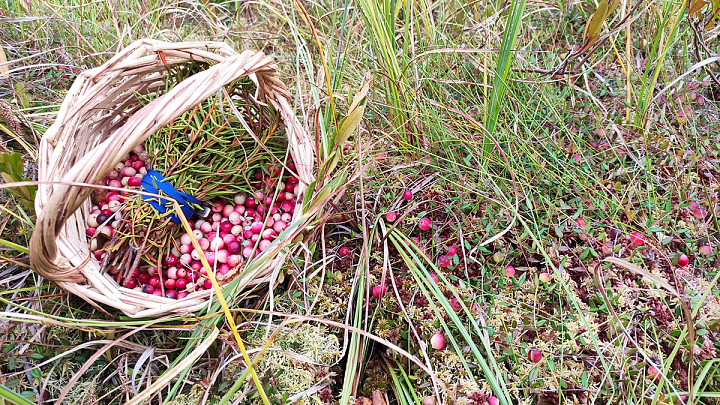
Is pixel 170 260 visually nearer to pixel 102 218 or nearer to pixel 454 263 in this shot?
pixel 102 218

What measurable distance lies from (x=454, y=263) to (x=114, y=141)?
0.73 meters

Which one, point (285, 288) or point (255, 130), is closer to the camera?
point (285, 288)

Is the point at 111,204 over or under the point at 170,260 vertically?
over

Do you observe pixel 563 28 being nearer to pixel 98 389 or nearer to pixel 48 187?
pixel 48 187

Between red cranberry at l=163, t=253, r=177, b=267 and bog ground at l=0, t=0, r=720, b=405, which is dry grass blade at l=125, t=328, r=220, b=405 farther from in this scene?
red cranberry at l=163, t=253, r=177, b=267

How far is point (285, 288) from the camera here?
113 centimetres

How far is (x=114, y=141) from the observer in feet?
2.40

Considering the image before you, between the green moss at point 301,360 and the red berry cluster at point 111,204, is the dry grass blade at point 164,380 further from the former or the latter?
the red berry cluster at point 111,204

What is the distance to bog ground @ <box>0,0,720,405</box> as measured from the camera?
91 cm

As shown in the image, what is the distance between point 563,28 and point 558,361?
118 cm

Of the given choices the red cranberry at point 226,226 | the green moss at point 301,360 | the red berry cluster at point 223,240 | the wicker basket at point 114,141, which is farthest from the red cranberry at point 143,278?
the green moss at point 301,360

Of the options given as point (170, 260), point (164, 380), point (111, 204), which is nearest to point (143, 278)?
point (170, 260)

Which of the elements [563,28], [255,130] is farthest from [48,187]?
[563,28]

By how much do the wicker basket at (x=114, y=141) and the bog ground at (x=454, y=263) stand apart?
5 cm
